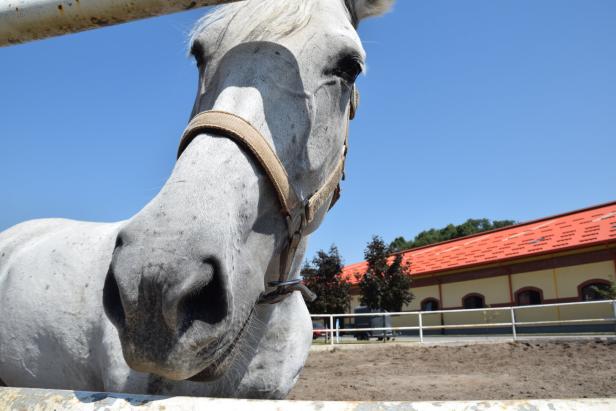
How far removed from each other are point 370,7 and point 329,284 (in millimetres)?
21043

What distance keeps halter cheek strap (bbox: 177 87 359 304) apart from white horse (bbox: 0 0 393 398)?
0.07ft

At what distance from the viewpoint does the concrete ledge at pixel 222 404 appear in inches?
26.5

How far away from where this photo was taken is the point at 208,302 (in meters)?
1.30

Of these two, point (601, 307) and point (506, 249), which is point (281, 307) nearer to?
point (601, 307)

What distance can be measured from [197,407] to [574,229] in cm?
2356

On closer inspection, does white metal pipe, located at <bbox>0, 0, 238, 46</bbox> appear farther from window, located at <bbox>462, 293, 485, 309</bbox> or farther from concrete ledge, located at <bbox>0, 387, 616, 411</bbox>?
window, located at <bbox>462, 293, 485, 309</bbox>

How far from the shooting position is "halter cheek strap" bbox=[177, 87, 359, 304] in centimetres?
151

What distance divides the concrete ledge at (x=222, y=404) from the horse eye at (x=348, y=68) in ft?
4.64

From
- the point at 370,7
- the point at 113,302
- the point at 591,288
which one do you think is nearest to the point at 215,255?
the point at 113,302

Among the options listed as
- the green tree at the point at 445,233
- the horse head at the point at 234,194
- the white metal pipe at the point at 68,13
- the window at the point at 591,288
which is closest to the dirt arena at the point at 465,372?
the horse head at the point at 234,194

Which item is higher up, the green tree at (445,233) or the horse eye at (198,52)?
the green tree at (445,233)

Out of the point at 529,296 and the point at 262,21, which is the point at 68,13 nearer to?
the point at 262,21

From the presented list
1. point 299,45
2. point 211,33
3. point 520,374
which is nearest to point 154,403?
point 299,45

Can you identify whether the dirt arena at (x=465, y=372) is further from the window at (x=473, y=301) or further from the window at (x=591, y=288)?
the window at (x=473, y=301)
